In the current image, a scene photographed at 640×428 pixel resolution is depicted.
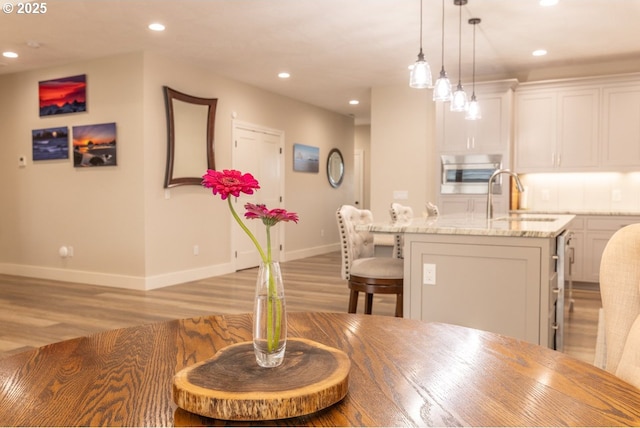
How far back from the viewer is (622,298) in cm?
100

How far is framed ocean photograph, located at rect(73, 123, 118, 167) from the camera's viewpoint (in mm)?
5650

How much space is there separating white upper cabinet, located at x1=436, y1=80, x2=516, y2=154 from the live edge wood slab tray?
570 cm

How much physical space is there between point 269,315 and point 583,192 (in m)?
6.29

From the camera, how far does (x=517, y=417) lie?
724 millimetres

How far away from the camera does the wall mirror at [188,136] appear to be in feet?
18.7

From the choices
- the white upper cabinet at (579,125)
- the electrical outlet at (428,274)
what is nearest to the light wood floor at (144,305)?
the electrical outlet at (428,274)

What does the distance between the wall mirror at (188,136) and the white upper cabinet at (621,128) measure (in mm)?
4581

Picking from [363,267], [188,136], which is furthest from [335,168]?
[363,267]

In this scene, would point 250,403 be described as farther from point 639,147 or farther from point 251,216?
point 639,147

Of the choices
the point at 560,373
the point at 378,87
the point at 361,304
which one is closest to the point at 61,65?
the point at 378,87

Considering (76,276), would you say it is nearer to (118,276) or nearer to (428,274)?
(118,276)

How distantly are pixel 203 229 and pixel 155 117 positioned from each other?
4.84 ft

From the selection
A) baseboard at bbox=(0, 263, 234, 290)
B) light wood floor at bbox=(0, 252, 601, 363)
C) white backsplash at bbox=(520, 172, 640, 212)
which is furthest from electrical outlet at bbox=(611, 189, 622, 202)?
baseboard at bbox=(0, 263, 234, 290)

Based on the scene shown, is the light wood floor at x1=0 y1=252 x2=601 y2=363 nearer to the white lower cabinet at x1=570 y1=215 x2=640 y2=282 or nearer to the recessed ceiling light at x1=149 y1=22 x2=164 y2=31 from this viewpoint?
the white lower cabinet at x1=570 y1=215 x2=640 y2=282
